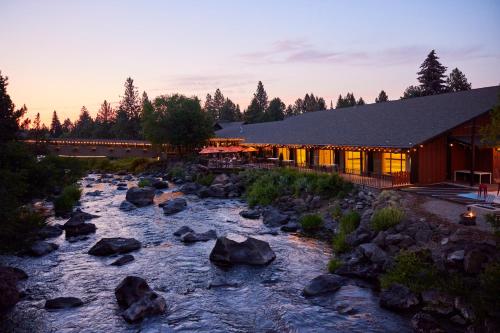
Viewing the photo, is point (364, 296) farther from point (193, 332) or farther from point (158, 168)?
point (158, 168)

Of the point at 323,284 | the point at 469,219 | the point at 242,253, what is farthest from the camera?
the point at 242,253

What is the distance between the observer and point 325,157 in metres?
36.5

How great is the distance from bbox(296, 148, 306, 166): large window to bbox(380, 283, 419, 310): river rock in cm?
2709

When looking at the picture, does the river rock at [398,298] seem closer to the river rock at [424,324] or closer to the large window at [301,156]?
the river rock at [424,324]

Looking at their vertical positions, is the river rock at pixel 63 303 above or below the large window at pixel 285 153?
below

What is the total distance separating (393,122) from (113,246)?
22.3m

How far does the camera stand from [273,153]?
47.1 m

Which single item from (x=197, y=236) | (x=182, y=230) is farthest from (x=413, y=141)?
(x=182, y=230)

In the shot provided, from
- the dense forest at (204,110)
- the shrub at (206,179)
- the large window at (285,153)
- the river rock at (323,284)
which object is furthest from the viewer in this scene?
the dense forest at (204,110)

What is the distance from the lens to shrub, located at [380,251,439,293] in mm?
12914

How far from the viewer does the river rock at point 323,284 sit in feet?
46.1

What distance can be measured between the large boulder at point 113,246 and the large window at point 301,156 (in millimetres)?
23509

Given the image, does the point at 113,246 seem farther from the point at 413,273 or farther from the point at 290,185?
the point at 290,185

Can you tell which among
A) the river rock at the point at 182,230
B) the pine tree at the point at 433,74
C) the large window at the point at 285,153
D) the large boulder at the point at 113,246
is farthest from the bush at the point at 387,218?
the pine tree at the point at 433,74
